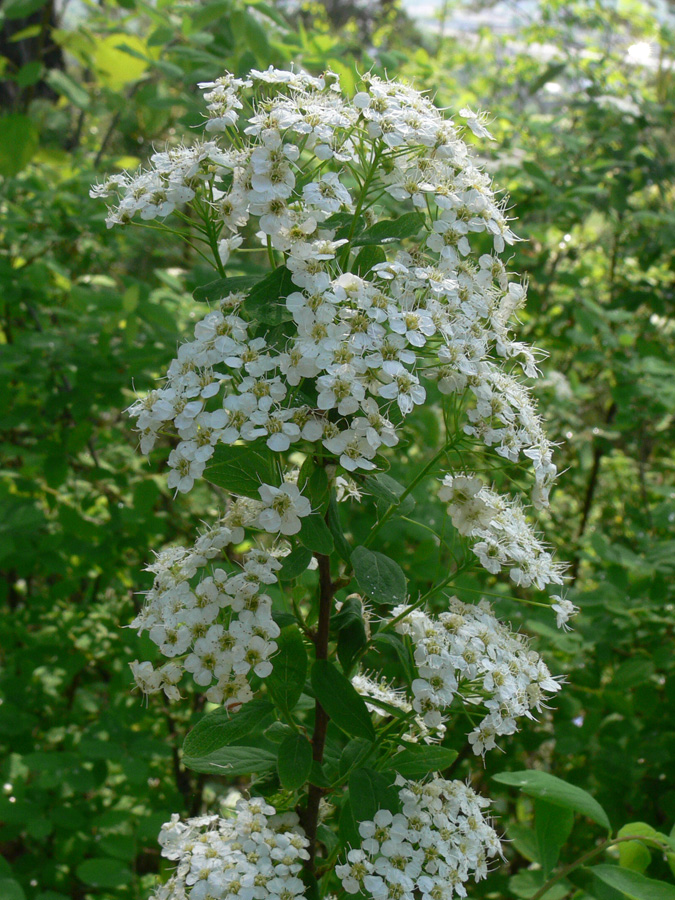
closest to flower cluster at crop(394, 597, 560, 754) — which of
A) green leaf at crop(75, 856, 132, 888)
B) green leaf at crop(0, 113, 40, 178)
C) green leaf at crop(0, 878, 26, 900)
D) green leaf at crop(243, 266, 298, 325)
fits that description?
green leaf at crop(243, 266, 298, 325)

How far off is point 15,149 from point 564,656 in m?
2.30

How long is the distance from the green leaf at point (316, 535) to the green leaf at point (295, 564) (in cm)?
9

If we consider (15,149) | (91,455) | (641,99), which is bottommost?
→ (91,455)

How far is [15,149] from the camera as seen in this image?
2.39m

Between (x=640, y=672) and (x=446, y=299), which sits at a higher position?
(x=446, y=299)

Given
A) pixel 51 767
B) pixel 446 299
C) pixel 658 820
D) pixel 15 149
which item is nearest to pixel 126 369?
pixel 15 149

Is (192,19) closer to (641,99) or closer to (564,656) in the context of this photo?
(641,99)

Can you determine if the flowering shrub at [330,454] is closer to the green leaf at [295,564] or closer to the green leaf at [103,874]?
the green leaf at [295,564]

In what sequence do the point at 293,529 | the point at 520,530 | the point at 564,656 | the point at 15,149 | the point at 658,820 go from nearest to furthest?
1. the point at 293,529
2. the point at 520,530
3. the point at 658,820
4. the point at 15,149
5. the point at 564,656

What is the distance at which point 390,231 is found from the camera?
1091 millimetres

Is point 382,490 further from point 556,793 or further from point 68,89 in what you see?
point 68,89

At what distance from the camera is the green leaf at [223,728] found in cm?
107

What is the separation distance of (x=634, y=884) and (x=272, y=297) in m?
0.98

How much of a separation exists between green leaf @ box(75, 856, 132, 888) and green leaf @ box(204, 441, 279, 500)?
3.83ft
